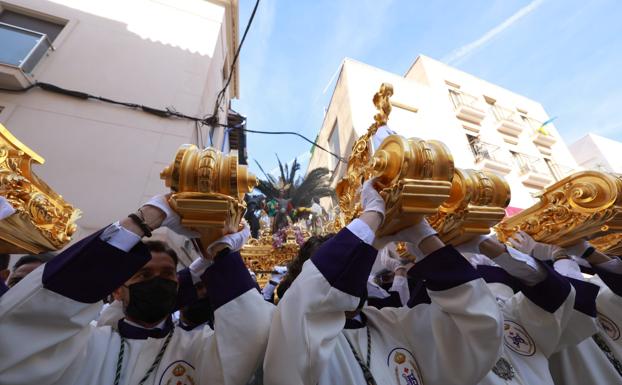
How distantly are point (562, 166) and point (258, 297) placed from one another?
1629 cm

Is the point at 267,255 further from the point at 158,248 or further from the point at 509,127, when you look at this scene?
the point at 509,127

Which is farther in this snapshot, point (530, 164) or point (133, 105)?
point (530, 164)

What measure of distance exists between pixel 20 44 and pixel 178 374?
20.5 feet

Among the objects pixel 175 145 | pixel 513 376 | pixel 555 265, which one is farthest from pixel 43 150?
Result: pixel 555 265

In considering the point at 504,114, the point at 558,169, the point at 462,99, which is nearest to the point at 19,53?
the point at 462,99

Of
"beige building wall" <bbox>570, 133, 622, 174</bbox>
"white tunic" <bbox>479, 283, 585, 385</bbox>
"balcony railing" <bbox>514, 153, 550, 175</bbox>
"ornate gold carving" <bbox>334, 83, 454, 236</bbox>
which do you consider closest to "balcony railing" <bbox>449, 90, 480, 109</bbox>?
"balcony railing" <bbox>514, 153, 550, 175</bbox>

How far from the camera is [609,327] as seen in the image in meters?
1.95

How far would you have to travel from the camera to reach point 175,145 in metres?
4.59

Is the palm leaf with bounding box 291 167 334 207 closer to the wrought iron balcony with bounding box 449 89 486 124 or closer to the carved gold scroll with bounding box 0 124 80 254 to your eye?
the wrought iron balcony with bounding box 449 89 486 124

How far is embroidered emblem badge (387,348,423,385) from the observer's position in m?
1.24

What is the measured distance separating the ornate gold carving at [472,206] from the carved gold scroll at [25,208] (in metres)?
1.73

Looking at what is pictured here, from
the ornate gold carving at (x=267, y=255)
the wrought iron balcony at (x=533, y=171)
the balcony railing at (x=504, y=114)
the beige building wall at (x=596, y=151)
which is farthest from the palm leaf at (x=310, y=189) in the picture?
the beige building wall at (x=596, y=151)

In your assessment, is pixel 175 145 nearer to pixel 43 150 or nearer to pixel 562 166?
pixel 43 150

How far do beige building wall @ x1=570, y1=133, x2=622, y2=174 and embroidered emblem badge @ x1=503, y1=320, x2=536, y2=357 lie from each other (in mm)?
16516
